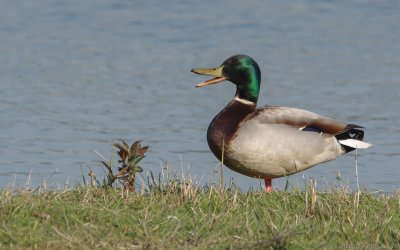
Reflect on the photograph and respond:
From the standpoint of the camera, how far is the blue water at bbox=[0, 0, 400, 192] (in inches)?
384

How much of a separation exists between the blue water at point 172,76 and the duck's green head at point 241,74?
2.24 ft

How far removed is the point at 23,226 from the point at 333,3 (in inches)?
443

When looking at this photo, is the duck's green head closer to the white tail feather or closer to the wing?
the wing

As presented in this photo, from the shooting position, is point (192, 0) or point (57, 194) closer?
point (57, 194)

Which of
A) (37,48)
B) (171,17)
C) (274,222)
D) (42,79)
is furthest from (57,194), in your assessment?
(171,17)

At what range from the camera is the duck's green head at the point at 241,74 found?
8484 millimetres

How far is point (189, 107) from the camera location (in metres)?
11.6

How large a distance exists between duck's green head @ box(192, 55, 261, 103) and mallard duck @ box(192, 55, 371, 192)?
18 centimetres

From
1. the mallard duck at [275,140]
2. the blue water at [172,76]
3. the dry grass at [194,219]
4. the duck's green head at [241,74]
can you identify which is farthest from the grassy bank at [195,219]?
the duck's green head at [241,74]

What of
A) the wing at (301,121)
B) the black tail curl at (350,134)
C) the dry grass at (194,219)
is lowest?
the dry grass at (194,219)

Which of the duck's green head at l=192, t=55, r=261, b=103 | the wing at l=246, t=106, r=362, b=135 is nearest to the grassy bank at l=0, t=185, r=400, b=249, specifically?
the wing at l=246, t=106, r=362, b=135

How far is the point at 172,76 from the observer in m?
12.7

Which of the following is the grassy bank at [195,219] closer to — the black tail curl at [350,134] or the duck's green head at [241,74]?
the black tail curl at [350,134]

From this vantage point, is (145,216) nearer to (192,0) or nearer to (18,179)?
(18,179)
